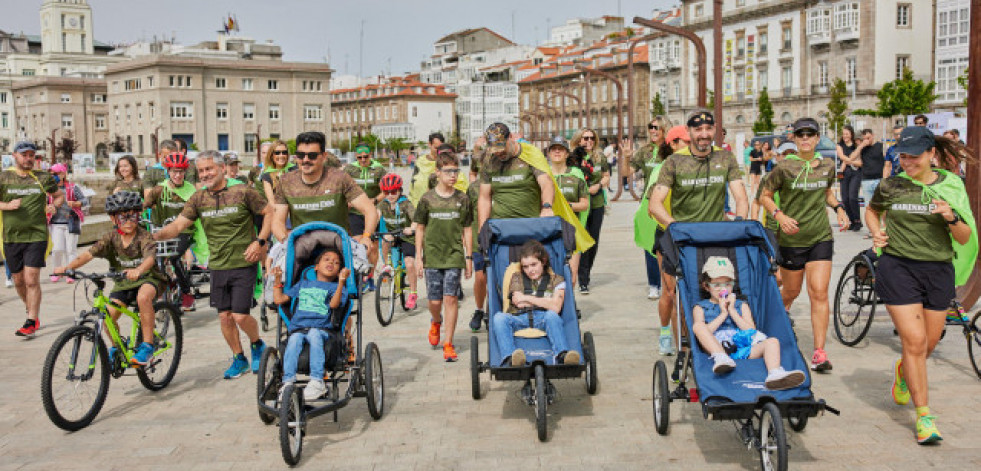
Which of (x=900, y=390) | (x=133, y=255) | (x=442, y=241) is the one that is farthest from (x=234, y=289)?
(x=900, y=390)

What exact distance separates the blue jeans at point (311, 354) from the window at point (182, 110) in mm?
112138

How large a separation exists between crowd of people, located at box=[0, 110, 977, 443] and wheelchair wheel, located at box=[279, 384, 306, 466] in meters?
0.26

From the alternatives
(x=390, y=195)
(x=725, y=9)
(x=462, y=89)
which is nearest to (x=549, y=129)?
(x=462, y=89)

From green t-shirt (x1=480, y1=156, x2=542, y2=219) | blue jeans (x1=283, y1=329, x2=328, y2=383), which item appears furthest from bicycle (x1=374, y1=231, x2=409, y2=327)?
blue jeans (x1=283, y1=329, x2=328, y2=383)

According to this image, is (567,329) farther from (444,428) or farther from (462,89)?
(462,89)

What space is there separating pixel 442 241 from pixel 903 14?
72.8 m

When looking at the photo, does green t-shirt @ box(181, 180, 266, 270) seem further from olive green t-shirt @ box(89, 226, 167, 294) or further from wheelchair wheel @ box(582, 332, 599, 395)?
wheelchair wheel @ box(582, 332, 599, 395)

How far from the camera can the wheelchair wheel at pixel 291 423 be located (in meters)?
5.75

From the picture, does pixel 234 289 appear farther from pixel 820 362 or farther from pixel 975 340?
pixel 975 340

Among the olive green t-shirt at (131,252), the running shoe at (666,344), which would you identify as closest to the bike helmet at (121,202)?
the olive green t-shirt at (131,252)

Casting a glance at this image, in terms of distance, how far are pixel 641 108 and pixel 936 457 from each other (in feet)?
319

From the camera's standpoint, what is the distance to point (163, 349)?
811cm

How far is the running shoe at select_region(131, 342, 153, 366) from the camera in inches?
301

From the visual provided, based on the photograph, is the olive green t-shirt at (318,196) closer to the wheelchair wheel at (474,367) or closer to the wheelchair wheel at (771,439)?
the wheelchair wheel at (474,367)
